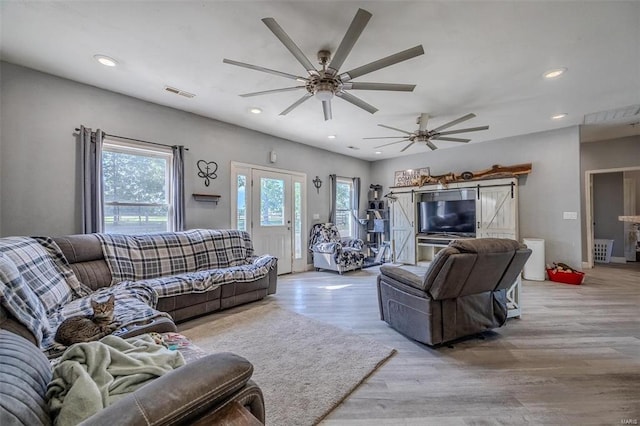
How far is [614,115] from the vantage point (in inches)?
167

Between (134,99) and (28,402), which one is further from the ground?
(134,99)

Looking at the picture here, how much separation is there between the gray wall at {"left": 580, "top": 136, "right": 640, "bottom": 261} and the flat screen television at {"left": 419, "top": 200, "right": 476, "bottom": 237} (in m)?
2.12

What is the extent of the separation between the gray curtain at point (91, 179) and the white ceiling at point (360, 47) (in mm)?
676

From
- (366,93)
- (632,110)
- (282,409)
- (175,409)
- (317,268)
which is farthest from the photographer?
(317,268)

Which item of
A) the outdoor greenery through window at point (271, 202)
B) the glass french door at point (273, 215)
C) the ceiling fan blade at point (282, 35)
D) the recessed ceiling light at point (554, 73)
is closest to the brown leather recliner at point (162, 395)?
the ceiling fan blade at point (282, 35)

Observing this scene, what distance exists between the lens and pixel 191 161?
4.28 metres

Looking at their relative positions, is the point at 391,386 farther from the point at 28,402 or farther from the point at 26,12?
the point at 26,12

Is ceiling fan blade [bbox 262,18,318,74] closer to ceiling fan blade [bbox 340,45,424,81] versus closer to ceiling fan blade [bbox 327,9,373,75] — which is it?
ceiling fan blade [bbox 327,9,373,75]

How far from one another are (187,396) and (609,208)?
956 centimetres

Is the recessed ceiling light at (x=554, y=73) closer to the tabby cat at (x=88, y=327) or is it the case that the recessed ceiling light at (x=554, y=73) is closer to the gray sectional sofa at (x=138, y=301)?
the gray sectional sofa at (x=138, y=301)

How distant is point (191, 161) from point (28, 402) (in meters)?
3.93

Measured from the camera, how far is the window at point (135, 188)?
357cm

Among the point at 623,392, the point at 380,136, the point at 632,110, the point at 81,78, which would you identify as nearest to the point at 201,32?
the point at 81,78

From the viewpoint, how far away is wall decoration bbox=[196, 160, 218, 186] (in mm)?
4375
